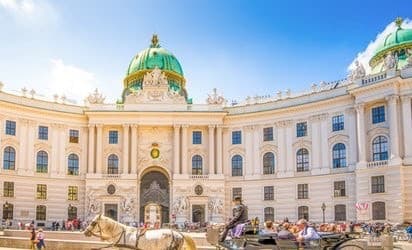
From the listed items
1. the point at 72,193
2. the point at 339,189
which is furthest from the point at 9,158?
the point at 339,189

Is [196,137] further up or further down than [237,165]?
further up

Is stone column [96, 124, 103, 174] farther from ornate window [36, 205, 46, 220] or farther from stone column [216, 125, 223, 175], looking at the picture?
stone column [216, 125, 223, 175]

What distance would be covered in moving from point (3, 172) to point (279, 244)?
4838 centimetres

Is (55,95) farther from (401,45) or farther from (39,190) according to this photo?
(401,45)

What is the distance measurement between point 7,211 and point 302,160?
31804 millimetres

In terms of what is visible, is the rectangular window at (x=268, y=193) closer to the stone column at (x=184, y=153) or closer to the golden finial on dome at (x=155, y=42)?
the stone column at (x=184, y=153)

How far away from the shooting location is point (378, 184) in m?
50.7

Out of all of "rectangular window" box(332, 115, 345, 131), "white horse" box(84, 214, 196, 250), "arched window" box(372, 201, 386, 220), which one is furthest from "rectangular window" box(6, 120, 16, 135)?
"white horse" box(84, 214, 196, 250)

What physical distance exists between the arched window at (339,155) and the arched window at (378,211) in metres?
6.60

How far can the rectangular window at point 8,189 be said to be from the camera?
57500 millimetres

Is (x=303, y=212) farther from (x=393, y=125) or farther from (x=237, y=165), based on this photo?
(x=393, y=125)

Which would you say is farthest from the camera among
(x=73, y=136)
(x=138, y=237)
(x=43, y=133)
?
(x=73, y=136)

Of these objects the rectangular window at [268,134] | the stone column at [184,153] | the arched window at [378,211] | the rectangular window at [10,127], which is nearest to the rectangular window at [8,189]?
the rectangular window at [10,127]

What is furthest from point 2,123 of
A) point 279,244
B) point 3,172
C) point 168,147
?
point 279,244
